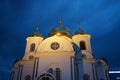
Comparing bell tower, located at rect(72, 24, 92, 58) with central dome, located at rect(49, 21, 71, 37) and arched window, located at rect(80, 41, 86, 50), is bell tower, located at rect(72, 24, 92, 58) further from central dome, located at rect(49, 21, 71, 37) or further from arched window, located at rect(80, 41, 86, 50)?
central dome, located at rect(49, 21, 71, 37)

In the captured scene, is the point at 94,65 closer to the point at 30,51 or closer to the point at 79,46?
the point at 79,46

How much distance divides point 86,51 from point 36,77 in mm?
10157

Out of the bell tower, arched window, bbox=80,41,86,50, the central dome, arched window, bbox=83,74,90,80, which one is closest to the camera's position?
arched window, bbox=83,74,90,80

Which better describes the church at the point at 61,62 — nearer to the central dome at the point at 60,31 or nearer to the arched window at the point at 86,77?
the arched window at the point at 86,77

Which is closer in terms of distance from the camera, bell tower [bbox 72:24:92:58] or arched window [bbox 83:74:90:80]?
arched window [bbox 83:74:90:80]

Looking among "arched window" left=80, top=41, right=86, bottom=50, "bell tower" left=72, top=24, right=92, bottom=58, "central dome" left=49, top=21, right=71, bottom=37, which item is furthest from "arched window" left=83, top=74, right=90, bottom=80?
"central dome" left=49, top=21, right=71, bottom=37

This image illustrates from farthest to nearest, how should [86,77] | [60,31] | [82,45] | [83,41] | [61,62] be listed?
1. [60,31]
2. [83,41]
3. [82,45]
4. [86,77]
5. [61,62]

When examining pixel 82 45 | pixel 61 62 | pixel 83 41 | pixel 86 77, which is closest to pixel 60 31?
pixel 83 41

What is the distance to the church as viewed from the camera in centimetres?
2372

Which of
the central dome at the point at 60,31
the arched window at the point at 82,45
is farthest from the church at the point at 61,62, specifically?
the central dome at the point at 60,31

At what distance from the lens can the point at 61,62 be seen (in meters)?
24.5

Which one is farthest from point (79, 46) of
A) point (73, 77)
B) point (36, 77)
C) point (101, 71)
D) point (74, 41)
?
point (36, 77)

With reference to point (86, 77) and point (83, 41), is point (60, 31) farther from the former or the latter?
point (86, 77)

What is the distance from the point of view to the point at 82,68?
2595 centimetres
